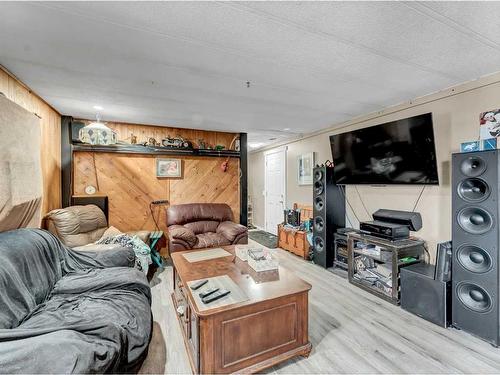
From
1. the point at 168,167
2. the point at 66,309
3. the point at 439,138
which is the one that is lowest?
the point at 66,309

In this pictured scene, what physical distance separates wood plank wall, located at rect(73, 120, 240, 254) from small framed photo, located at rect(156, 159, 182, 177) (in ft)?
0.25

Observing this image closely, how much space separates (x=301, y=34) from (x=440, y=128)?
2.07 metres

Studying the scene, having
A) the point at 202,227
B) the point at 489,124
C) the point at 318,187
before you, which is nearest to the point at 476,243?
the point at 489,124

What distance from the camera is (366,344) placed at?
1913 mm

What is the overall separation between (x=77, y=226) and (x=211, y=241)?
1.67 metres

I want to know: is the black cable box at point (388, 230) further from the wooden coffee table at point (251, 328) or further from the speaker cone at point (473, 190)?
the wooden coffee table at point (251, 328)

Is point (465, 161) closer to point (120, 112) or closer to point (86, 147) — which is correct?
point (120, 112)

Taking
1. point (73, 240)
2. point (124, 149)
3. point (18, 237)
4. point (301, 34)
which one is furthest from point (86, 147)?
point (301, 34)

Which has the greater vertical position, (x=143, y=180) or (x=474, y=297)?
(x=143, y=180)

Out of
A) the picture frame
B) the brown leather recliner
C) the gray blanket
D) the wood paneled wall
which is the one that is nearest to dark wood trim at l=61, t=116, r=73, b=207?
the wood paneled wall

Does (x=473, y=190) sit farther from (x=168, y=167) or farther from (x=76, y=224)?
(x=76, y=224)

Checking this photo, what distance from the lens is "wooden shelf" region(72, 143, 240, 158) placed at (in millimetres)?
3771

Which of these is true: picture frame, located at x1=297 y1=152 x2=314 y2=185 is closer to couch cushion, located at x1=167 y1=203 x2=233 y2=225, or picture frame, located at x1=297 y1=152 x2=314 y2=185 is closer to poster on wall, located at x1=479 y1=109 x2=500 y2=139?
couch cushion, located at x1=167 y1=203 x2=233 y2=225

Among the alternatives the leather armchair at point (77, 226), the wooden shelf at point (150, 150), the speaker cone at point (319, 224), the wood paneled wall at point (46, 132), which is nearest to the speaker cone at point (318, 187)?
the speaker cone at point (319, 224)
